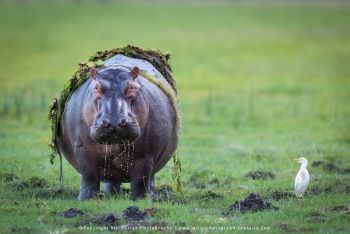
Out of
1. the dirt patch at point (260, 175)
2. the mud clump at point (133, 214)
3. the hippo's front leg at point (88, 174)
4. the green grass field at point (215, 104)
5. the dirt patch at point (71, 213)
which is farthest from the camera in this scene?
the dirt patch at point (260, 175)

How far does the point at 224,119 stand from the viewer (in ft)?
70.8

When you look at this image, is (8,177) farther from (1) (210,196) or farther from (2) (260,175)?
(2) (260,175)

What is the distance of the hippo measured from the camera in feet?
32.9

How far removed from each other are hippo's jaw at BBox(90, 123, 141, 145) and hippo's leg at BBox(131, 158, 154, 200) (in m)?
0.71

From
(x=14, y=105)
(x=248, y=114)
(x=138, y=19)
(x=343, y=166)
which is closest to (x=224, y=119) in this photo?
(x=248, y=114)

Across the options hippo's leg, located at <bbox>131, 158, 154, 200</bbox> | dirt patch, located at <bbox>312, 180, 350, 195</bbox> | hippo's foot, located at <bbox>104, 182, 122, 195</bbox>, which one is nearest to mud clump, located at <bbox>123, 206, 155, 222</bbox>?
hippo's leg, located at <bbox>131, 158, 154, 200</bbox>

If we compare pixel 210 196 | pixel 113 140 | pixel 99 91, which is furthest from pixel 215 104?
pixel 113 140

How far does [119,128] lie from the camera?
9875 mm

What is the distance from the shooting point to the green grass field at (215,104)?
10.3 metres

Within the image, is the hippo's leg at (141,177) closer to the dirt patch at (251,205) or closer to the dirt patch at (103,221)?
the dirt patch at (251,205)

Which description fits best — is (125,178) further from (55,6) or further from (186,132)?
(55,6)

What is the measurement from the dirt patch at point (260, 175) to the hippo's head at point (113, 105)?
3469 mm

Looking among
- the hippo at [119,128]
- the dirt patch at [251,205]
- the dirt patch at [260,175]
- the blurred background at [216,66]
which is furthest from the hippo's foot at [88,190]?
the dirt patch at [260,175]

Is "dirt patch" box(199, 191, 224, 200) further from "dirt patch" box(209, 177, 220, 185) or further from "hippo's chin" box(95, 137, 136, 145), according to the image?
"hippo's chin" box(95, 137, 136, 145)
